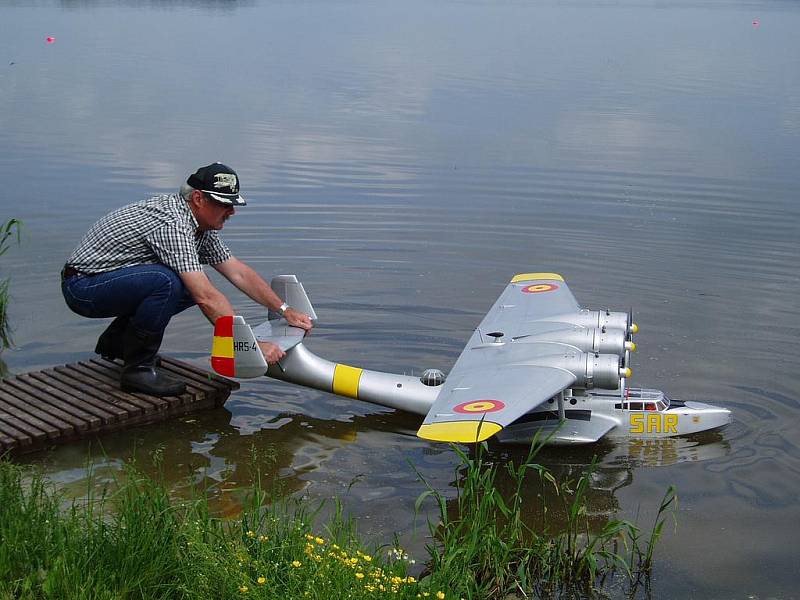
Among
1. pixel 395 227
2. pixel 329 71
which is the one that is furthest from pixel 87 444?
pixel 329 71

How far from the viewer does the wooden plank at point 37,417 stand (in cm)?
849

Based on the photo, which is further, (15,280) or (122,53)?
(122,53)

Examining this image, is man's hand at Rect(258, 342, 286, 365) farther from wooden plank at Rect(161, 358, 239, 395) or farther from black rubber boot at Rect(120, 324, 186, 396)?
black rubber boot at Rect(120, 324, 186, 396)

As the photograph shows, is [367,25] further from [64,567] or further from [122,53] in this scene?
[64,567]

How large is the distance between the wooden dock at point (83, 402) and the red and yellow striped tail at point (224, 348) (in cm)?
54

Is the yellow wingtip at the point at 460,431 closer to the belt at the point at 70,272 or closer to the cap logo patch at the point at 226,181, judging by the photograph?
the cap logo patch at the point at 226,181

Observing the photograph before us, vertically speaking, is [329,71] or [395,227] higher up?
[329,71]

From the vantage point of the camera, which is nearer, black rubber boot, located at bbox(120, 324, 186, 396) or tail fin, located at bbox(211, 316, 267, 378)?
tail fin, located at bbox(211, 316, 267, 378)

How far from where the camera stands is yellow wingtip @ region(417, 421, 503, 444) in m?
7.36

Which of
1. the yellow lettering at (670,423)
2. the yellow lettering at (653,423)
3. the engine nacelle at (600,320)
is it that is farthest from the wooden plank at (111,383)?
the yellow lettering at (670,423)

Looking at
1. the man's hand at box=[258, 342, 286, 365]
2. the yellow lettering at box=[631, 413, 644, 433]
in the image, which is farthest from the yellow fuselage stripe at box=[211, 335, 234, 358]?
the yellow lettering at box=[631, 413, 644, 433]

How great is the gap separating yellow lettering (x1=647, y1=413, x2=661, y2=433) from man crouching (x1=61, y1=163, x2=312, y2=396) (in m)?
3.40

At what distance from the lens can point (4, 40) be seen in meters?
42.9

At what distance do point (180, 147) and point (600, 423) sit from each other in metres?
16.1
